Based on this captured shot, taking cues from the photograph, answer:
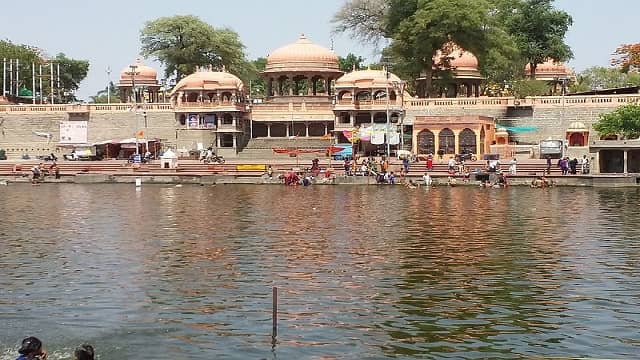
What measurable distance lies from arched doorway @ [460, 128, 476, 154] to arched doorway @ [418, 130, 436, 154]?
153 cm

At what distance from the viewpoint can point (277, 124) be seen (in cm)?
5909

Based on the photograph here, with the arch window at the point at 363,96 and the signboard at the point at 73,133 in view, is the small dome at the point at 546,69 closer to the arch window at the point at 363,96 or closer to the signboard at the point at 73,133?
the arch window at the point at 363,96

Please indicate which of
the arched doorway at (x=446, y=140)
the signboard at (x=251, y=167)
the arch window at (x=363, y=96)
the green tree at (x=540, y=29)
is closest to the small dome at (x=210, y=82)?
the arch window at (x=363, y=96)

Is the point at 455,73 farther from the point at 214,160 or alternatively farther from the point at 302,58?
the point at 214,160

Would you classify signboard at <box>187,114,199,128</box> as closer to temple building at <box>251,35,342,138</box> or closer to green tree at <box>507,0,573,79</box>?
temple building at <box>251,35,342,138</box>

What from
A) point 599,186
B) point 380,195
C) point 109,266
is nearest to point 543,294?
point 109,266

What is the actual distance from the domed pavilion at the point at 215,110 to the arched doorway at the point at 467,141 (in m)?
13.4

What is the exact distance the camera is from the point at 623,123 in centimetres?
4659

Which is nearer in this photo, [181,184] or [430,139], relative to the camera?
[181,184]

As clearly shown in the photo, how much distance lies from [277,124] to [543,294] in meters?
44.5

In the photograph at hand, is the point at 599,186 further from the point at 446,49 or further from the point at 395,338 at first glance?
the point at 395,338

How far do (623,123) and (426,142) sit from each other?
997 centimetres

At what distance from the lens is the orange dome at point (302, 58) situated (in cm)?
6091

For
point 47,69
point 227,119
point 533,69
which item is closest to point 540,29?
point 533,69
